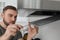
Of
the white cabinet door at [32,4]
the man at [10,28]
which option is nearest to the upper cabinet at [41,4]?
the white cabinet door at [32,4]

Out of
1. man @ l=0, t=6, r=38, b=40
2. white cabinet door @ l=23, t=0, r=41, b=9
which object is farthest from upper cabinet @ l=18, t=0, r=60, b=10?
man @ l=0, t=6, r=38, b=40

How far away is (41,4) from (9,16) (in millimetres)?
250

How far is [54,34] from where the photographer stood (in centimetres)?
100

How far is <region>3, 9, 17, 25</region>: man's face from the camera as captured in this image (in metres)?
0.98

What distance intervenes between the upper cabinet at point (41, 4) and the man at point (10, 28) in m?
0.10

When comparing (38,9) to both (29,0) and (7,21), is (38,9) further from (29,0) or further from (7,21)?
(7,21)

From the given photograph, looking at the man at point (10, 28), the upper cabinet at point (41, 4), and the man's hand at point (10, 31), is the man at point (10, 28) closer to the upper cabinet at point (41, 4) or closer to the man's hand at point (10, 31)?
the man's hand at point (10, 31)

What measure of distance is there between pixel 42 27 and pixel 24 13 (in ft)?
0.53

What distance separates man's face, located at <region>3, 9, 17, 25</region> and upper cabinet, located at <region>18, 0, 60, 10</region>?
88mm

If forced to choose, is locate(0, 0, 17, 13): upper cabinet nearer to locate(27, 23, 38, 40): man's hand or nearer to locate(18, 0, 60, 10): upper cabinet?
locate(18, 0, 60, 10): upper cabinet

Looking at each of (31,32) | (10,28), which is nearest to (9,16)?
(10,28)

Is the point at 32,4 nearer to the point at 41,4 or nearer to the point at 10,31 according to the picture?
the point at 41,4

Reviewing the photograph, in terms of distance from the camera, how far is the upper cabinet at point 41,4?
0.87m

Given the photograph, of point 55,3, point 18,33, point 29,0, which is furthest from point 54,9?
point 18,33
